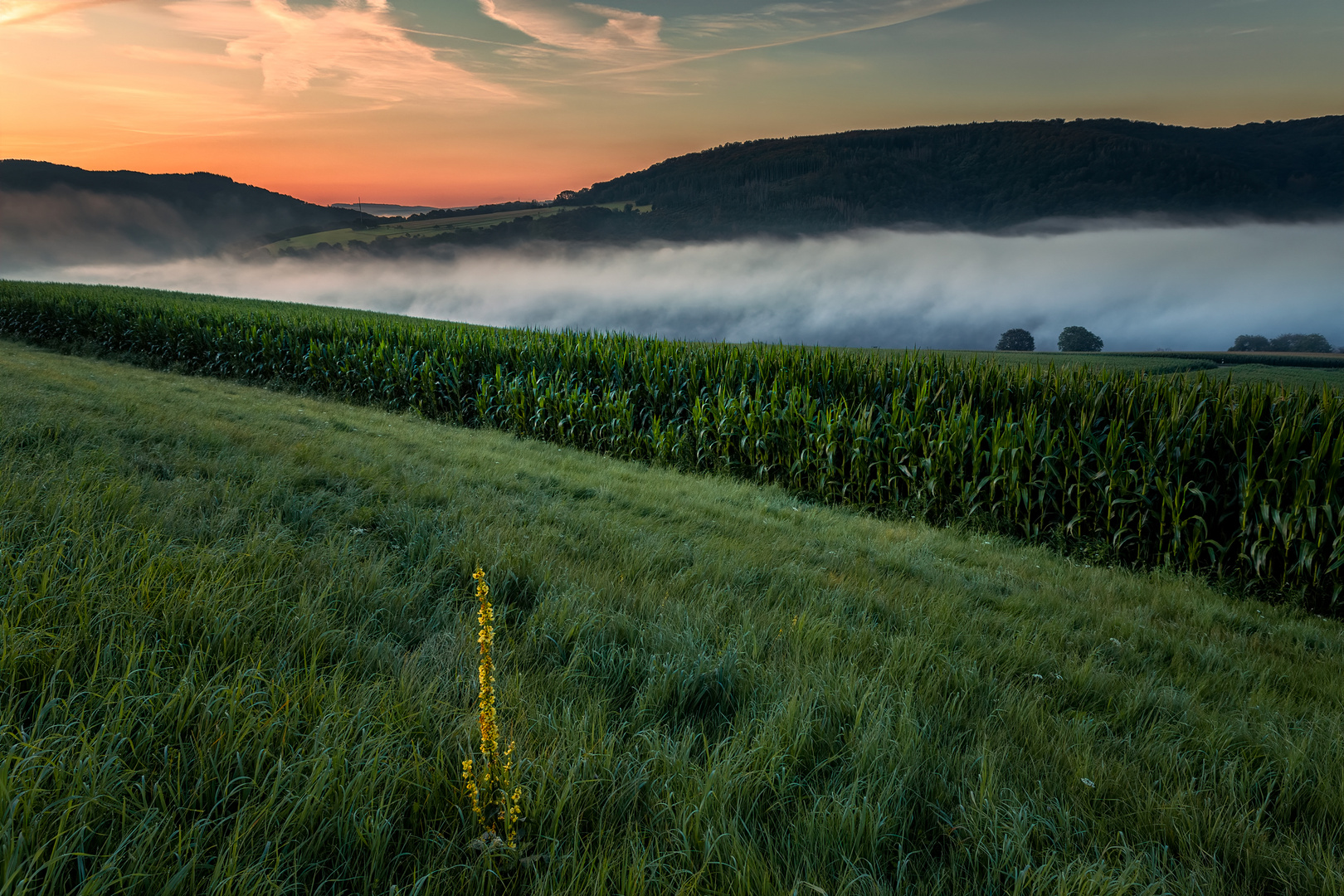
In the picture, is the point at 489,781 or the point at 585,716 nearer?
the point at 489,781

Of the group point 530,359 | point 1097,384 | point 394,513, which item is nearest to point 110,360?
point 530,359

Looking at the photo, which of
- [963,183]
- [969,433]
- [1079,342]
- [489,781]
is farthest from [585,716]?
[963,183]

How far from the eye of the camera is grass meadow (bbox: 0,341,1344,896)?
5.66 feet

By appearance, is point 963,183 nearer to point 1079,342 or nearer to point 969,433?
point 1079,342

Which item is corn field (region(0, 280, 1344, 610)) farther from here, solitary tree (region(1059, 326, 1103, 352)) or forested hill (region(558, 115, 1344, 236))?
forested hill (region(558, 115, 1344, 236))

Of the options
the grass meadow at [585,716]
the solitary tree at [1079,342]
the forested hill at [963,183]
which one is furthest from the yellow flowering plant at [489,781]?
the forested hill at [963,183]

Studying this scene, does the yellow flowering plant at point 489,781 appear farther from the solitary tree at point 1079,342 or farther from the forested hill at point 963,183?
the forested hill at point 963,183

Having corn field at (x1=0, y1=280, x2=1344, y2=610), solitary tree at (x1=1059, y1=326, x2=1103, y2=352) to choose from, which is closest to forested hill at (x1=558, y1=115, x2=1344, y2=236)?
solitary tree at (x1=1059, y1=326, x2=1103, y2=352)

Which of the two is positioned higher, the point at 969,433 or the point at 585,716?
the point at 969,433

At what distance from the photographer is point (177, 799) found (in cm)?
176

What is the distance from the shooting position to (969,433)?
7824mm

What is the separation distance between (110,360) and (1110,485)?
27.1m

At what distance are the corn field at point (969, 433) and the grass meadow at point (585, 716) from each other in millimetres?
2014

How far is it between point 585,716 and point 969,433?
6.96 m
